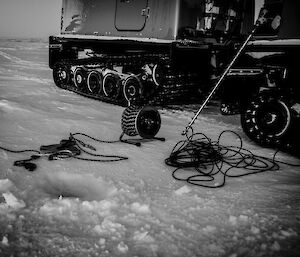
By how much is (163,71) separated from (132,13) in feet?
4.25

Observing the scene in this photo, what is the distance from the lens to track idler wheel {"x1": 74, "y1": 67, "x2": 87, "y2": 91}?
23.5 ft

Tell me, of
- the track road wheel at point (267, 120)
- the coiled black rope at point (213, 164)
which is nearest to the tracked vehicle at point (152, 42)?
the track road wheel at point (267, 120)

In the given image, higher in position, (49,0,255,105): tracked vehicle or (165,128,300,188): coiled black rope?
(49,0,255,105): tracked vehicle

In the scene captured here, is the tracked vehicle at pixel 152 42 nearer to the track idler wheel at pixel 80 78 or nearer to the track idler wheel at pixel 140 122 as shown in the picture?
the track idler wheel at pixel 80 78

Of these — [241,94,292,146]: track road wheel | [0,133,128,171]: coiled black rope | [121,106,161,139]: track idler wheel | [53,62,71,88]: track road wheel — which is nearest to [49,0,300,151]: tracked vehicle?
[241,94,292,146]: track road wheel

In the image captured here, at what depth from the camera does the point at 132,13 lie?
5.59 meters

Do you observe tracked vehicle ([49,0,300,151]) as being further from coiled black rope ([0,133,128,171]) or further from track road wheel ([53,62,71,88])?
coiled black rope ([0,133,128,171])

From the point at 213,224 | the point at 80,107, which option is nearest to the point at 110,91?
the point at 80,107

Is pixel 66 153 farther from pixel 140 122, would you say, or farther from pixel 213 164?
pixel 213 164

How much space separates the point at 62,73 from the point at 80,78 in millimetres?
957

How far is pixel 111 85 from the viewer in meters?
6.37

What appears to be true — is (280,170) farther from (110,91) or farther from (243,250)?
(110,91)

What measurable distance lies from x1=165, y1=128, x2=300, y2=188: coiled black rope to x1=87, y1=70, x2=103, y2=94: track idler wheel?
345cm

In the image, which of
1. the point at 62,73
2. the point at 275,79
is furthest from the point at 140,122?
the point at 62,73
